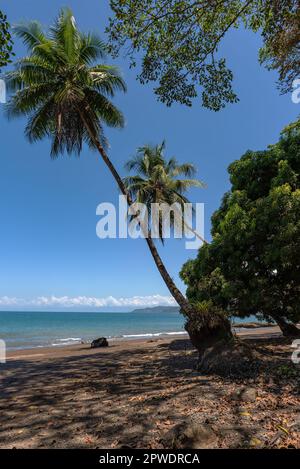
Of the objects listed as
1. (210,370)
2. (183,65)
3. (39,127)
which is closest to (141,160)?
(39,127)

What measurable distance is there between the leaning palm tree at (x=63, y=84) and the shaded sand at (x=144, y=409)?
292 inches

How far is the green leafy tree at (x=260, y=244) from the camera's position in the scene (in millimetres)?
9234

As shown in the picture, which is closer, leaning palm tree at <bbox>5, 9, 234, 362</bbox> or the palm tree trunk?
the palm tree trunk

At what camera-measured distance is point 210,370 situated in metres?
7.91

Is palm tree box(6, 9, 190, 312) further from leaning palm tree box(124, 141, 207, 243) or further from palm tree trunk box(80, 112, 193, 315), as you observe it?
leaning palm tree box(124, 141, 207, 243)

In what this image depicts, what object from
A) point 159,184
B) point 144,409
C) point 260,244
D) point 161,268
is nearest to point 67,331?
point 159,184

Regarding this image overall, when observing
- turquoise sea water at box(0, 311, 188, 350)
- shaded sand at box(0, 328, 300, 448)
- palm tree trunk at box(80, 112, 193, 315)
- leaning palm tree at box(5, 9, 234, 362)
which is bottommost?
turquoise sea water at box(0, 311, 188, 350)

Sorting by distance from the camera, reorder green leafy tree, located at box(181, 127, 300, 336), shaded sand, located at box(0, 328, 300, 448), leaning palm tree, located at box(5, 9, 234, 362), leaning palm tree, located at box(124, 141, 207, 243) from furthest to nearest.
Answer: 1. leaning palm tree, located at box(124, 141, 207, 243)
2. leaning palm tree, located at box(5, 9, 234, 362)
3. green leafy tree, located at box(181, 127, 300, 336)
4. shaded sand, located at box(0, 328, 300, 448)

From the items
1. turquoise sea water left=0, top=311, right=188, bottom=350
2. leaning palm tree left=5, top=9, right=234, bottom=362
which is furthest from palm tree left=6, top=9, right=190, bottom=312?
turquoise sea water left=0, top=311, right=188, bottom=350

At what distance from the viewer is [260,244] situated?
9992 mm

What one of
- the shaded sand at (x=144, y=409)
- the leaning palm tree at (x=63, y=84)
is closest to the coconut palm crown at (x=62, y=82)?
the leaning palm tree at (x=63, y=84)

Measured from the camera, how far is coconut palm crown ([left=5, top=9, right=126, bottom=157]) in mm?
12836

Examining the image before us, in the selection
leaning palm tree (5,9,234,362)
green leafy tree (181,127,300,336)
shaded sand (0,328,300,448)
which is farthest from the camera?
leaning palm tree (5,9,234,362)
